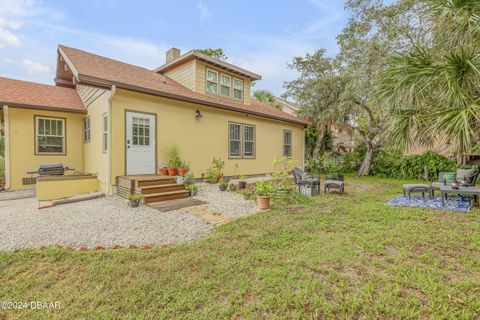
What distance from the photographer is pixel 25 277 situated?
2.89m

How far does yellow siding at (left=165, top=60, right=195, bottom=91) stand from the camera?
409 inches

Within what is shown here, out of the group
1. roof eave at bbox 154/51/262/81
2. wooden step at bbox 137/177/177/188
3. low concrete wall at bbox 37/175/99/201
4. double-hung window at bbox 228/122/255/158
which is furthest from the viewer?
double-hung window at bbox 228/122/255/158

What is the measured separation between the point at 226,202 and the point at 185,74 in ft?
22.2

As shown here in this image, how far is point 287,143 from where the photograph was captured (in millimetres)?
13234

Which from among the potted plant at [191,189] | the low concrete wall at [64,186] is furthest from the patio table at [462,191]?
the low concrete wall at [64,186]

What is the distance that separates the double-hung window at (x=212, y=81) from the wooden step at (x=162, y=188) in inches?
207

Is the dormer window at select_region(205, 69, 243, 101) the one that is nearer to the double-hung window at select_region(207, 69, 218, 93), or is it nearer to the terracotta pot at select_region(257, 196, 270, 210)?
the double-hung window at select_region(207, 69, 218, 93)

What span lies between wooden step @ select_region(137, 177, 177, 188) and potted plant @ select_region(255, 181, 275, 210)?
2.71 meters

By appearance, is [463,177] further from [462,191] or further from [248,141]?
[248,141]

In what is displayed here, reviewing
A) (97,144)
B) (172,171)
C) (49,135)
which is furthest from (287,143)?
(49,135)

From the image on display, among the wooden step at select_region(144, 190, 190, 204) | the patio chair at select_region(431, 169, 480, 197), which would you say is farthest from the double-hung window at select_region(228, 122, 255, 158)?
the patio chair at select_region(431, 169, 480, 197)

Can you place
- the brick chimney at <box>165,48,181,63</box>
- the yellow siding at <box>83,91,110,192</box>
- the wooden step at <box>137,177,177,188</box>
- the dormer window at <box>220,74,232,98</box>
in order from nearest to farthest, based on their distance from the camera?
the wooden step at <box>137,177,177,188</box> < the yellow siding at <box>83,91,110,192</box> < the dormer window at <box>220,74,232,98</box> < the brick chimney at <box>165,48,181,63</box>

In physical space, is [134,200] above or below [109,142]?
below

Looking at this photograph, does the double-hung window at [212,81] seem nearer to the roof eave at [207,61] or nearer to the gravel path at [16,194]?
the roof eave at [207,61]
